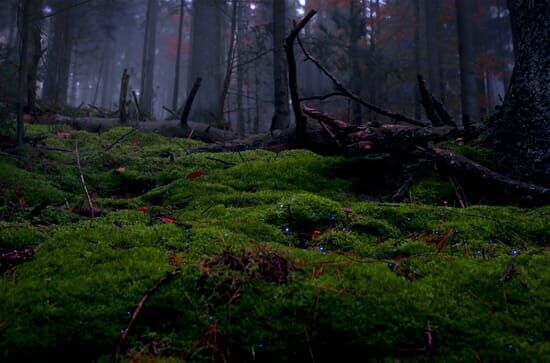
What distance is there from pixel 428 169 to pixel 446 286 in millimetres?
2792

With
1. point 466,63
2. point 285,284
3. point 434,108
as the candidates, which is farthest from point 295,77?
point 466,63

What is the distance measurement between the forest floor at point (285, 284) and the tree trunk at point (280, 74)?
7445 millimetres

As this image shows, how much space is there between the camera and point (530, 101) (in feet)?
13.0

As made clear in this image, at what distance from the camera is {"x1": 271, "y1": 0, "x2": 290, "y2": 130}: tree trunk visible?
1071 centimetres

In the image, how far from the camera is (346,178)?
4793 mm

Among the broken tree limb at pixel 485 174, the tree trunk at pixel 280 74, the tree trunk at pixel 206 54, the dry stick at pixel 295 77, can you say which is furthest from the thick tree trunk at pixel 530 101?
the tree trunk at pixel 206 54

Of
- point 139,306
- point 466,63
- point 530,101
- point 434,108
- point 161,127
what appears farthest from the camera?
point 466,63

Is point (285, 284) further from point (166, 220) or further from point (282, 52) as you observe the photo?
point (282, 52)

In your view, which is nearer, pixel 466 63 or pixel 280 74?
pixel 280 74

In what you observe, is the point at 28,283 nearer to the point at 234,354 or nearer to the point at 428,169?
the point at 234,354

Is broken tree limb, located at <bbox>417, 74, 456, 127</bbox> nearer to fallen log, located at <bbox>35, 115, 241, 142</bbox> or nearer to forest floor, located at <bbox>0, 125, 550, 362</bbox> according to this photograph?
forest floor, located at <bbox>0, 125, 550, 362</bbox>

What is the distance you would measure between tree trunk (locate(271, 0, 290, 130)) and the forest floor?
7445mm

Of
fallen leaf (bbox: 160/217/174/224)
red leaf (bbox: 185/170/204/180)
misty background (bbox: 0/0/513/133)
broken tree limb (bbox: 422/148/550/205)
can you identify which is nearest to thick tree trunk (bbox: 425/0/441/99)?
misty background (bbox: 0/0/513/133)

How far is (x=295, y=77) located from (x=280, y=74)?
5452 mm
